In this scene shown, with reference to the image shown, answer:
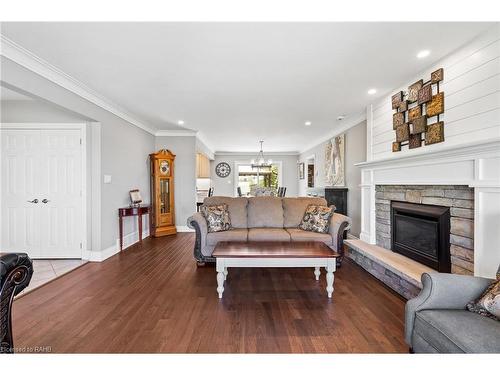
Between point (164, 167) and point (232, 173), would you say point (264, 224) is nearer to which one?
point (164, 167)

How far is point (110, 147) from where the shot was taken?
395 cm

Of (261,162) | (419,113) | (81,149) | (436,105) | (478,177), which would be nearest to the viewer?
(478,177)

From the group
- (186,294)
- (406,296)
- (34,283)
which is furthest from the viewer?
(34,283)

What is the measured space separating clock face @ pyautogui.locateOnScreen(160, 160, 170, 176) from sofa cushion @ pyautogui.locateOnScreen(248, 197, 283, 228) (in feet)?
8.02

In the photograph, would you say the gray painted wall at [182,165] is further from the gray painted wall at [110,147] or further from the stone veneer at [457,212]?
the stone veneer at [457,212]

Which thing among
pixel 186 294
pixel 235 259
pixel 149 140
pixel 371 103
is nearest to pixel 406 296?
pixel 235 259

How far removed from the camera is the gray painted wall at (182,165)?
5.81 metres

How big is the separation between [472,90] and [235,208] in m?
3.17

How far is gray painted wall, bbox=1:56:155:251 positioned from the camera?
97.7 inches

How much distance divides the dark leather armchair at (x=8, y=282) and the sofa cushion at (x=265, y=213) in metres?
2.90

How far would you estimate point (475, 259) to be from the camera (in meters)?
2.05

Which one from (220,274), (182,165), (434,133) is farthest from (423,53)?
(182,165)

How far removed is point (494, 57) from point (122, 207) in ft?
17.2
